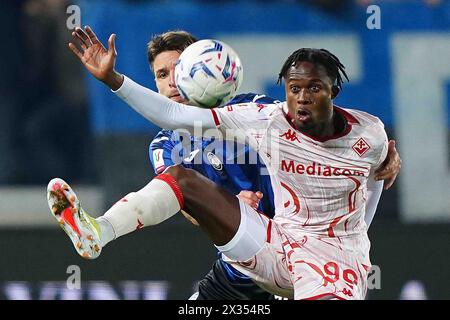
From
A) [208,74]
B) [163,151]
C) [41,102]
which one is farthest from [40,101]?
[208,74]

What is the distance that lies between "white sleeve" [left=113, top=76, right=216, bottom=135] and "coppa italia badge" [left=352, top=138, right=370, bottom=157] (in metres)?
0.72

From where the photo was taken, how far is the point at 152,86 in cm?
838

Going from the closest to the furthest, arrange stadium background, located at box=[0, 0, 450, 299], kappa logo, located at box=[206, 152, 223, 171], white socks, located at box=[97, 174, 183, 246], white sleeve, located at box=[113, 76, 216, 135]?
white sleeve, located at box=[113, 76, 216, 135] → white socks, located at box=[97, 174, 183, 246] → kappa logo, located at box=[206, 152, 223, 171] → stadium background, located at box=[0, 0, 450, 299]

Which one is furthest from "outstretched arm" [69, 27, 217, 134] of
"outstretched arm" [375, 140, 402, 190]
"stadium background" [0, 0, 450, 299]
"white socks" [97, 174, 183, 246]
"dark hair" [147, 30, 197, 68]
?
"stadium background" [0, 0, 450, 299]

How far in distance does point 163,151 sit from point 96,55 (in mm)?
1041

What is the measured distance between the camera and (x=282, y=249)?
19.3 ft

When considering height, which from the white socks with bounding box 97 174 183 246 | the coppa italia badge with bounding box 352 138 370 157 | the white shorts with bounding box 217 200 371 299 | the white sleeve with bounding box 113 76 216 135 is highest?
the white sleeve with bounding box 113 76 216 135

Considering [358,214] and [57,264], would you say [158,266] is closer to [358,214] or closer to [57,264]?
[57,264]

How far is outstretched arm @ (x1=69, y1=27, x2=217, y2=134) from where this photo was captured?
5.50 meters

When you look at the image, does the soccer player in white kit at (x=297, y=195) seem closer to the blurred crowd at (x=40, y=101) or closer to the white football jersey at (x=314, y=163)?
the white football jersey at (x=314, y=163)

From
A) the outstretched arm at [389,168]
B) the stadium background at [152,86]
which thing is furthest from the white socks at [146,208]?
the stadium background at [152,86]

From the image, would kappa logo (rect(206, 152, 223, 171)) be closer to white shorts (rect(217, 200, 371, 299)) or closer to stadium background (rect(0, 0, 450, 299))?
white shorts (rect(217, 200, 371, 299))

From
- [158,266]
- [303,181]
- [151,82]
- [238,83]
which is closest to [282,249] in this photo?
[303,181]

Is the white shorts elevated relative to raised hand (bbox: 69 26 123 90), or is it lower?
lower
